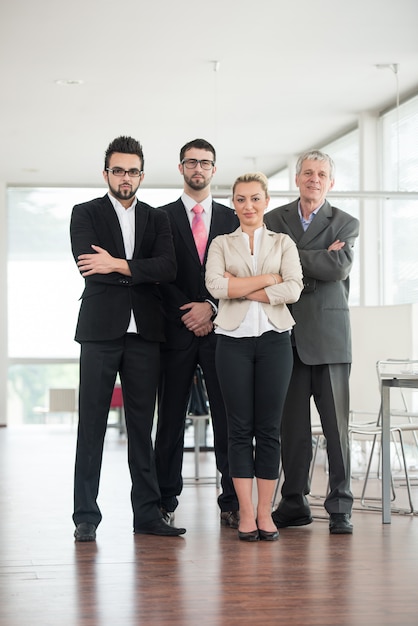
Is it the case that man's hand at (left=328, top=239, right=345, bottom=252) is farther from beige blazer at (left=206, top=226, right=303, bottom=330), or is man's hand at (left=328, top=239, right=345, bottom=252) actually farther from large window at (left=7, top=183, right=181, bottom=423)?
Result: large window at (left=7, top=183, right=181, bottom=423)

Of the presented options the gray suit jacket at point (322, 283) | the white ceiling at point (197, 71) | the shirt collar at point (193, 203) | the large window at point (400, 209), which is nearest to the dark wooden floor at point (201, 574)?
the gray suit jacket at point (322, 283)

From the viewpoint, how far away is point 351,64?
832 centimetres

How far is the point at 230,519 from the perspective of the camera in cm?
478

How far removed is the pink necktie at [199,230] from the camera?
15.6 feet

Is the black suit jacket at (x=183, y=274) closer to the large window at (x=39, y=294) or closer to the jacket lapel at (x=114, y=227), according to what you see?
the jacket lapel at (x=114, y=227)

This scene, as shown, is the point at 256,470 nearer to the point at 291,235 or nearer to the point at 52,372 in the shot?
the point at 291,235

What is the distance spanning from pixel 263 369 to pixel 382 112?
20.0ft

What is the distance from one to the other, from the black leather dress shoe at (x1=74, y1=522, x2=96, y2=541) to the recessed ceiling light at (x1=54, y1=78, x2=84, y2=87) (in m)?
5.32

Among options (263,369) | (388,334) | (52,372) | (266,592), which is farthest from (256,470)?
(52,372)

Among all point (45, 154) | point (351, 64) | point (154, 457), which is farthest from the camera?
point (45, 154)

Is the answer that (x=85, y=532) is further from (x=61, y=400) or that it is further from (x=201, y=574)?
(x=61, y=400)

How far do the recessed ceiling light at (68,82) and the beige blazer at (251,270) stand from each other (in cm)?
479

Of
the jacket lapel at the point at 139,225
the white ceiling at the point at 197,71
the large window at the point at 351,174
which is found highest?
the white ceiling at the point at 197,71

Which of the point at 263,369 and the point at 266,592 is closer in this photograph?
the point at 266,592
